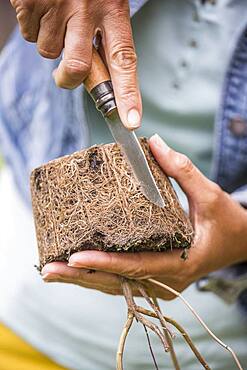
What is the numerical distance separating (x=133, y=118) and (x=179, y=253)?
0.21 metres

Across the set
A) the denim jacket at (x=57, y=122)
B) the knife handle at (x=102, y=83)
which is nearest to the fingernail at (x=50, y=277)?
the knife handle at (x=102, y=83)

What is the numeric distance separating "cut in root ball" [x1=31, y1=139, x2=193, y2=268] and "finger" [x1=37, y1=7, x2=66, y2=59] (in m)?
0.15

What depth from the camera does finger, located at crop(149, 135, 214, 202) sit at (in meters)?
1.14

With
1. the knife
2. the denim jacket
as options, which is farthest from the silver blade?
the denim jacket

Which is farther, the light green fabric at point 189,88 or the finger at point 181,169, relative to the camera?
the light green fabric at point 189,88

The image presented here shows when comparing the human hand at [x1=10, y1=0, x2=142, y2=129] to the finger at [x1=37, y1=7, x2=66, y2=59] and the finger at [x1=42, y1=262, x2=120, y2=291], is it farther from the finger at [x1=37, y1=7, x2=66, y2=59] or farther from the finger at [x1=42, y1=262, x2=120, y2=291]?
the finger at [x1=42, y1=262, x2=120, y2=291]

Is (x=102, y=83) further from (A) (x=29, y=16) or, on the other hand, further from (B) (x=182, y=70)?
(B) (x=182, y=70)

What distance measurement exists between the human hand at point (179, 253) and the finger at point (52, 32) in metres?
0.20

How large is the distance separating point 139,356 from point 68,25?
67 centimetres

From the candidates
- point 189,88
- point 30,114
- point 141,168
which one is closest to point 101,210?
point 141,168

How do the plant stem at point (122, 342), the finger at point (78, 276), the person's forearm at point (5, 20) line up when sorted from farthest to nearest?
the person's forearm at point (5, 20) → the finger at point (78, 276) → the plant stem at point (122, 342)

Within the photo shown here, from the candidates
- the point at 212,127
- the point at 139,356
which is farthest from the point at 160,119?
the point at 139,356

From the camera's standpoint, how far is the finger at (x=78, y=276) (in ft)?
3.58

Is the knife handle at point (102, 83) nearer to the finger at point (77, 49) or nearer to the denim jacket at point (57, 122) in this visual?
the finger at point (77, 49)
